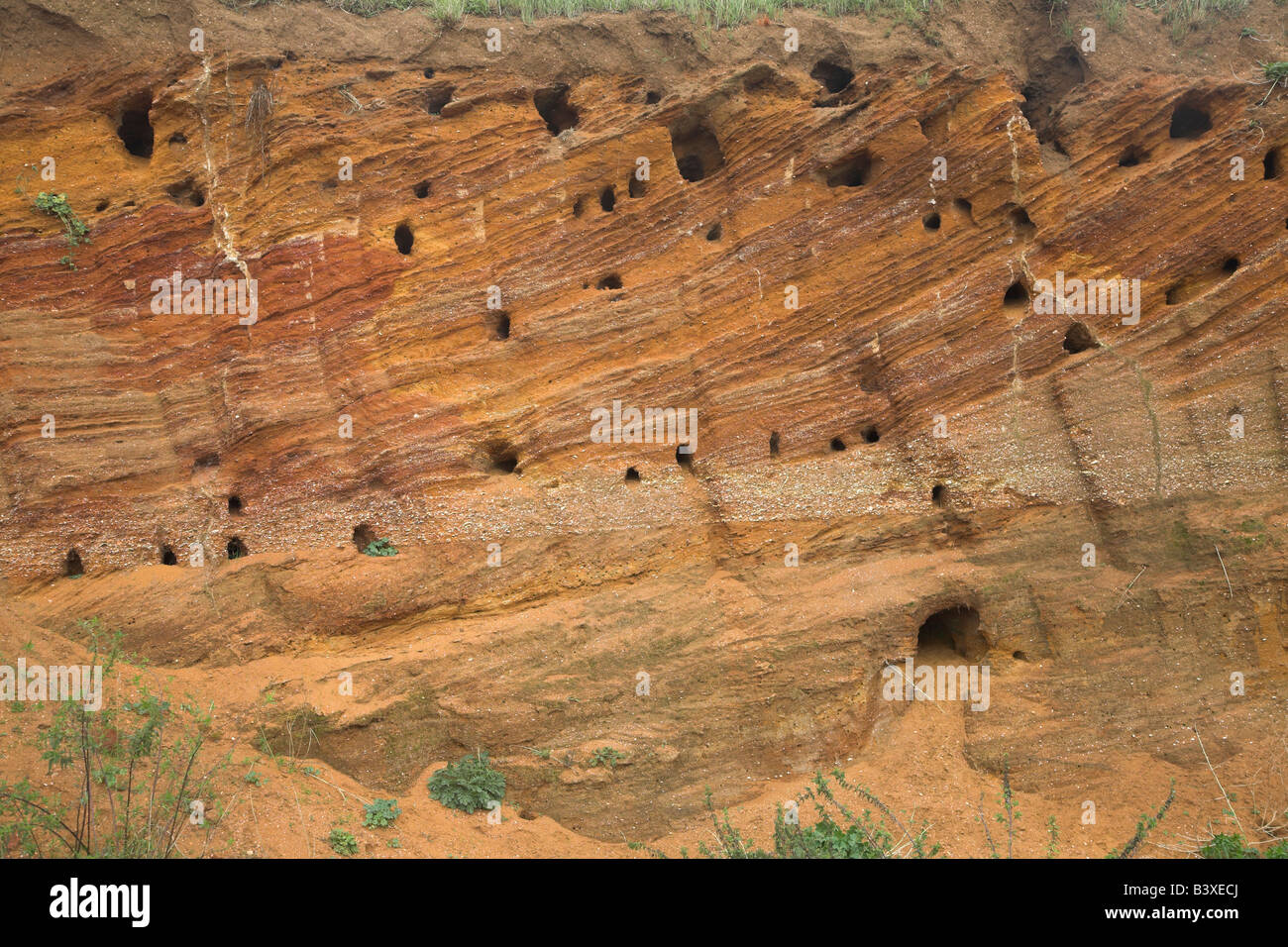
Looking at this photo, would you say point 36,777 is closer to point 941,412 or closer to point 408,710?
point 408,710

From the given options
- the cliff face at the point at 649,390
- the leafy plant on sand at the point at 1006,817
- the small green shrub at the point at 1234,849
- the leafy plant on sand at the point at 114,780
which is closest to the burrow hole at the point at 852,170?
the cliff face at the point at 649,390

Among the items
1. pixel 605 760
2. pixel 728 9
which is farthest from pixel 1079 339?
pixel 605 760

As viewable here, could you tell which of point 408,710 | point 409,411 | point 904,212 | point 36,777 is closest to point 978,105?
point 904,212

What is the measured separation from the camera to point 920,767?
13.0 metres

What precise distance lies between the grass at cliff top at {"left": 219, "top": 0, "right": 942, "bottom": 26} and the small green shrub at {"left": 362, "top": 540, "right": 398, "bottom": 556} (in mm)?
7794

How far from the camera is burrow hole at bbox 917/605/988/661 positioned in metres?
14.0

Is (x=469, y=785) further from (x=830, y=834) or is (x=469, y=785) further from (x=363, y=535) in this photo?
(x=830, y=834)

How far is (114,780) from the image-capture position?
10828mm

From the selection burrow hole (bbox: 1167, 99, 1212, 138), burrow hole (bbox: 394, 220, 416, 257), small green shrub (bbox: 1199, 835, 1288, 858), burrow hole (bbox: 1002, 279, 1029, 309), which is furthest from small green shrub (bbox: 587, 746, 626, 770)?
burrow hole (bbox: 1167, 99, 1212, 138)

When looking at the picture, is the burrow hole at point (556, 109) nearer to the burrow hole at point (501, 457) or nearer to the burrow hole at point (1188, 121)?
the burrow hole at point (501, 457)

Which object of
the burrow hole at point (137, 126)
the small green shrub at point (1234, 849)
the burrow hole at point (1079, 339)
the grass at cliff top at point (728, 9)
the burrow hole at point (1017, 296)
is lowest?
the small green shrub at point (1234, 849)

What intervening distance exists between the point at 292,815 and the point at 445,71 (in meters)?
10.3

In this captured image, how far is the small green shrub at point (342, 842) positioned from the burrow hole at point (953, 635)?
748cm

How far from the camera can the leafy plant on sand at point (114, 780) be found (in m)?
9.45
